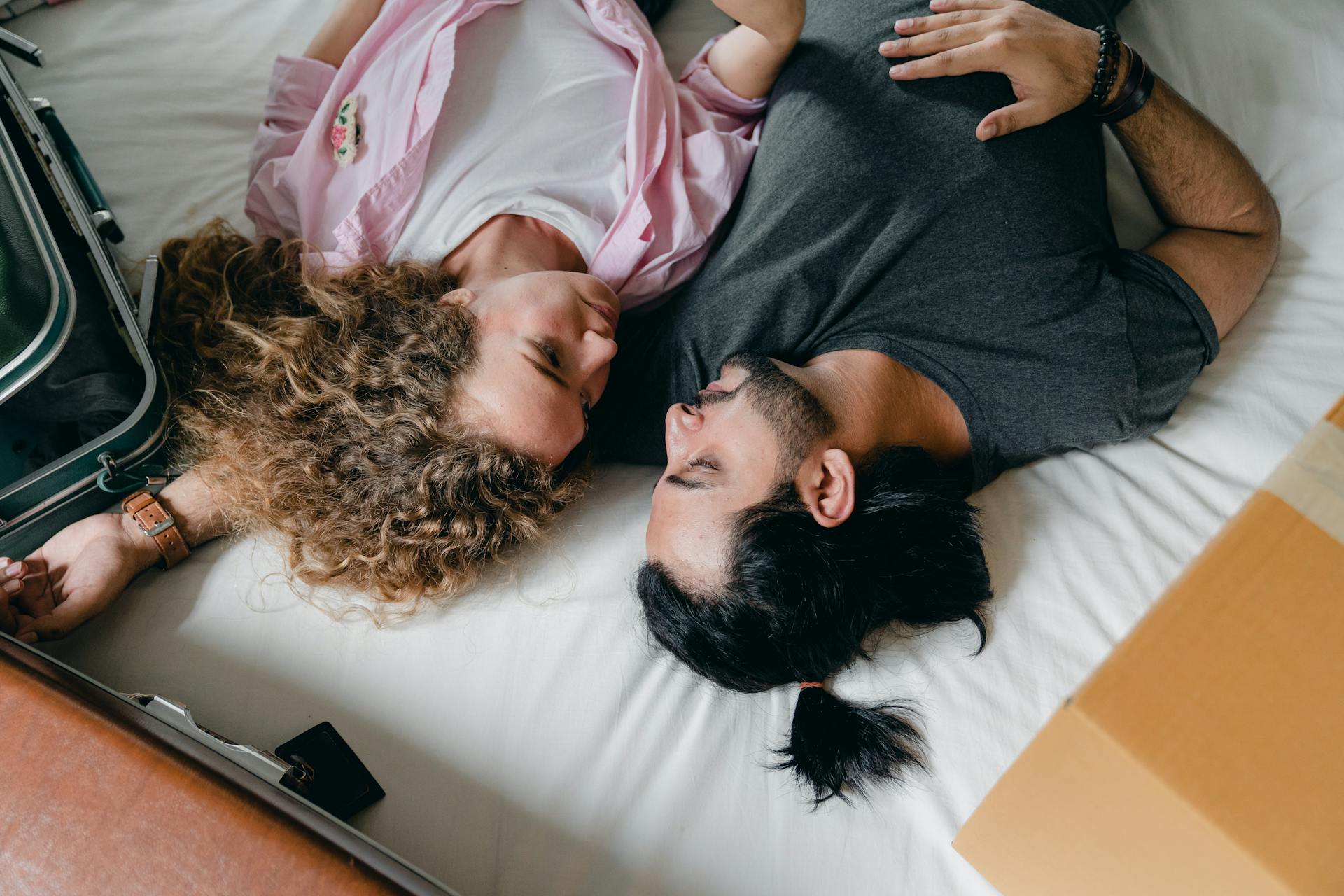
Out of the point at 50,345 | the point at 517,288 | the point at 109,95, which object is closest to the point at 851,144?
the point at 517,288

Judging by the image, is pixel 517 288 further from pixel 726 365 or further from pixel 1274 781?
pixel 1274 781

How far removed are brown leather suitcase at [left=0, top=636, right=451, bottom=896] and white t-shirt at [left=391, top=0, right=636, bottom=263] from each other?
79cm

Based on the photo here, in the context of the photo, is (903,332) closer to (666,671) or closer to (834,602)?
(834,602)

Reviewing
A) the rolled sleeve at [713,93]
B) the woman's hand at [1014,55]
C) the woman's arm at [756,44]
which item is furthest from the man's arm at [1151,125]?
the rolled sleeve at [713,93]

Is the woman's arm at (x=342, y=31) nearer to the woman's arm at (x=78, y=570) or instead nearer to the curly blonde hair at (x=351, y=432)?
the curly blonde hair at (x=351, y=432)

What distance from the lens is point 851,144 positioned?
3.74 feet

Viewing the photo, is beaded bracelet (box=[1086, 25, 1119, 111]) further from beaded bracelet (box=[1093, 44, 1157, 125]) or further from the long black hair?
the long black hair

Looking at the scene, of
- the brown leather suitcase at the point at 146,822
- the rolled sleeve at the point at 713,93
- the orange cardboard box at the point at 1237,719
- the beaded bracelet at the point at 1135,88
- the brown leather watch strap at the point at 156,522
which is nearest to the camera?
the orange cardboard box at the point at 1237,719

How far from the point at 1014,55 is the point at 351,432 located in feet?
3.41

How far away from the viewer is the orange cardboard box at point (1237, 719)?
47cm

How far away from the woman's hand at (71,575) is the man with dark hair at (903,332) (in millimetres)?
641

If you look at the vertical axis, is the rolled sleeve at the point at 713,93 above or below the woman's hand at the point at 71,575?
above

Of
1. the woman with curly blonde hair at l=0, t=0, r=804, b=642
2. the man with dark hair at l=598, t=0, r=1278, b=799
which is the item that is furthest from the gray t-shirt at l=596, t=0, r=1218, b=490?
the woman with curly blonde hair at l=0, t=0, r=804, b=642

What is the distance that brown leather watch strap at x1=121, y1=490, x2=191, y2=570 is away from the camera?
3.30ft
